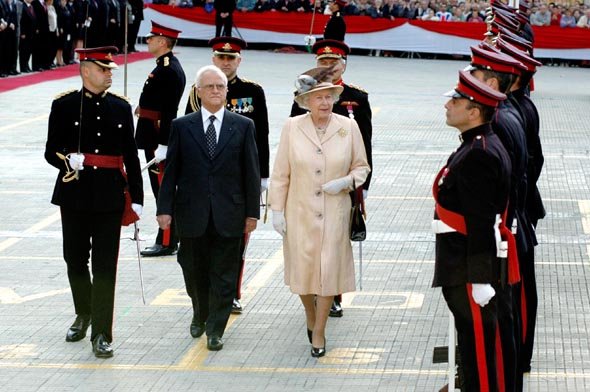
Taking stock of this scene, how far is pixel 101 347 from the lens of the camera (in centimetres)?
911

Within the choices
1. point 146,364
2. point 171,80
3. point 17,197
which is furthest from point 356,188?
point 17,197

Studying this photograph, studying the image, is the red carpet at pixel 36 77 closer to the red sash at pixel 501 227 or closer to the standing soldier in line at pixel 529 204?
the standing soldier in line at pixel 529 204

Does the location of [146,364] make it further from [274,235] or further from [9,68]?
[9,68]

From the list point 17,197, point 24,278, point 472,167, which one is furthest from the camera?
point 17,197

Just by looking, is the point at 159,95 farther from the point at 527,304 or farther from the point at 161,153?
the point at 527,304

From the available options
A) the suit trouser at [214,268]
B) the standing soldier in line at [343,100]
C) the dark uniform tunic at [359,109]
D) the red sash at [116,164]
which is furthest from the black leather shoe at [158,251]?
the red sash at [116,164]

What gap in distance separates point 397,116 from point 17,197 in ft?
32.5

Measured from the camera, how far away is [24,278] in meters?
11.4

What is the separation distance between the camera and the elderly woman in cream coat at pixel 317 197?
30.2ft

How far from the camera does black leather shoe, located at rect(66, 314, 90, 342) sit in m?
9.50

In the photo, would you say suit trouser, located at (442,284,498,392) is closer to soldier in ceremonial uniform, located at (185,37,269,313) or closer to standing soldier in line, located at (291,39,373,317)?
standing soldier in line, located at (291,39,373,317)

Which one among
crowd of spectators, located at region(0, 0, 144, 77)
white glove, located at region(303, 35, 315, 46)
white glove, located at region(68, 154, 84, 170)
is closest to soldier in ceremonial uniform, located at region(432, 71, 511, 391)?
white glove, located at region(68, 154, 84, 170)

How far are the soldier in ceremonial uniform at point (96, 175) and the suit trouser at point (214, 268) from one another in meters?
0.51

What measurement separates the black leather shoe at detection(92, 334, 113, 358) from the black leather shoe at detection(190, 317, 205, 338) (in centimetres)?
71
